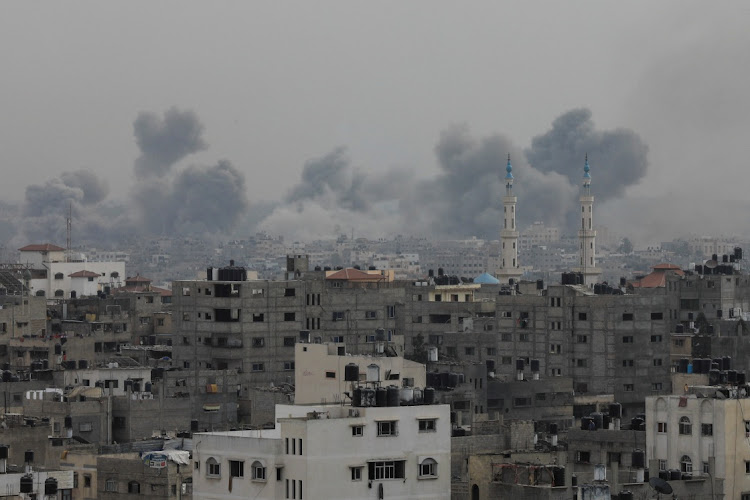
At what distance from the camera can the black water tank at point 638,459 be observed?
4147 centimetres

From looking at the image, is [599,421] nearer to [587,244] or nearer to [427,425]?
[427,425]

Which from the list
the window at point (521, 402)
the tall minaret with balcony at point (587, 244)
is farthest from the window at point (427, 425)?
the tall minaret with balcony at point (587, 244)

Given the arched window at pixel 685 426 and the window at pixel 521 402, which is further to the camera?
the window at pixel 521 402

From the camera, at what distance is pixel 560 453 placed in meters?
44.9

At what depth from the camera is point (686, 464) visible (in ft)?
131

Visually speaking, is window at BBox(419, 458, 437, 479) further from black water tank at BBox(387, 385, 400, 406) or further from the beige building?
the beige building

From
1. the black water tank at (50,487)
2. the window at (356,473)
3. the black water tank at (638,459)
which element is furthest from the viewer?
the black water tank at (638,459)

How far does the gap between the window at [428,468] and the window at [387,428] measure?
0.68 m

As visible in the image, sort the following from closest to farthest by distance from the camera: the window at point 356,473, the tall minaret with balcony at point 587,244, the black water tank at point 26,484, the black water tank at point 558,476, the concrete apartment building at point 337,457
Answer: the concrete apartment building at point 337,457, the window at point 356,473, the black water tank at point 558,476, the black water tank at point 26,484, the tall minaret with balcony at point 587,244

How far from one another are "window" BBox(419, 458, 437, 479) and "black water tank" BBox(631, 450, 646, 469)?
7272 mm

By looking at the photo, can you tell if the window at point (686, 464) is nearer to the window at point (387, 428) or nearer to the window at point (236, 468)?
the window at point (387, 428)

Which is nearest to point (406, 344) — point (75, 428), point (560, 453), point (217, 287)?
point (217, 287)

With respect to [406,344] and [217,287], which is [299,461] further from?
[406,344]

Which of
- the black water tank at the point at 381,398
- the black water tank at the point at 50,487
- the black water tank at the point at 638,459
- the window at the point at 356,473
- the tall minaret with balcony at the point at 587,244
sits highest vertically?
the tall minaret with balcony at the point at 587,244
